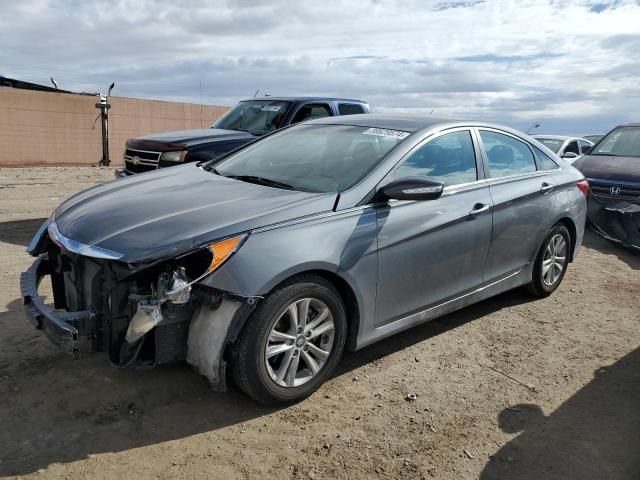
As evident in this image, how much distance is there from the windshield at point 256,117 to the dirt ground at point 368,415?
4537 millimetres

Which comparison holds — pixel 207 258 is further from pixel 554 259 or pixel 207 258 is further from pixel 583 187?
pixel 583 187

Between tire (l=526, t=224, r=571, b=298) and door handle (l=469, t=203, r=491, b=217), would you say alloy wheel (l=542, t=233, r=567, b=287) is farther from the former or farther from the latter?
door handle (l=469, t=203, r=491, b=217)

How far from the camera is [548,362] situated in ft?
14.0

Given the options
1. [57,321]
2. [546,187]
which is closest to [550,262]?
[546,187]

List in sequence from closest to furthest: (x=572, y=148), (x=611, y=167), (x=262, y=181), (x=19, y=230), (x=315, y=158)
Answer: (x=262, y=181) < (x=315, y=158) < (x=19, y=230) < (x=611, y=167) < (x=572, y=148)

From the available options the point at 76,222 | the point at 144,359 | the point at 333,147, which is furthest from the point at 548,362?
the point at 76,222

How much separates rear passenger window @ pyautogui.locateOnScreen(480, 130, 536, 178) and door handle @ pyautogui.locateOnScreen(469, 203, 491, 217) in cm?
36

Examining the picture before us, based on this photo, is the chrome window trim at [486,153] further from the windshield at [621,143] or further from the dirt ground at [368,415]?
the windshield at [621,143]

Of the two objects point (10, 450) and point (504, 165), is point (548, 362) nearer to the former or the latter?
point (504, 165)

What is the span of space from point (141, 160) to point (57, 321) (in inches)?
190

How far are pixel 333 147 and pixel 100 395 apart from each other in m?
2.28

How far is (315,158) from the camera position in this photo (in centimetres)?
425

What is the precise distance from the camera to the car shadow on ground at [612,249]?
7.38 metres

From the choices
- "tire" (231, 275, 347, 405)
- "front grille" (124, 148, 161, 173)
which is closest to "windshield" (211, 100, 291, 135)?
"front grille" (124, 148, 161, 173)
